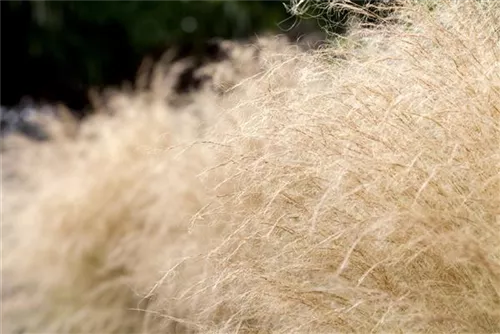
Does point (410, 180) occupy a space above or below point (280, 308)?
above

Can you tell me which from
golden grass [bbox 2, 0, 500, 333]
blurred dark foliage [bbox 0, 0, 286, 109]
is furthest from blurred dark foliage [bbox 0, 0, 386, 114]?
golden grass [bbox 2, 0, 500, 333]

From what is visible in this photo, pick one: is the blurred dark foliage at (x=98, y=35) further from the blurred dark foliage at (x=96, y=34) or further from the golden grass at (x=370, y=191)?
the golden grass at (x=370, y=191)

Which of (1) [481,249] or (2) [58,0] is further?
(2) [58,0]

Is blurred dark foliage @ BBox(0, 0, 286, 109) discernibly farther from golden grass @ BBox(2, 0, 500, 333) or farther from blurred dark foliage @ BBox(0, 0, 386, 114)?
golden grass @ BBox(2, 0, 500, 333)

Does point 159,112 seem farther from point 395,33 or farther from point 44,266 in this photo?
point 395,33

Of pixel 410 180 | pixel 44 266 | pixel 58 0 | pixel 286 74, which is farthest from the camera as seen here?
pixel 58 0

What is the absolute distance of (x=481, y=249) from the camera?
1.82 m

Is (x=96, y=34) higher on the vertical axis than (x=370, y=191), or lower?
lower

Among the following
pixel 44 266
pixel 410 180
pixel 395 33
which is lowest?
pixel 44 266

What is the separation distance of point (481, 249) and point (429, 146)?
325 millimetres

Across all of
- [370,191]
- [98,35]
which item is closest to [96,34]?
[98,35]

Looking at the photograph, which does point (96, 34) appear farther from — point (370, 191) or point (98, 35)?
point (370, 191)

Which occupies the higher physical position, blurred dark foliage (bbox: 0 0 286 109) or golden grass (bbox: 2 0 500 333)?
golden grass (bbox: 2 0 500 333)

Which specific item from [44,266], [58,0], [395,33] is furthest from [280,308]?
[58,0]
